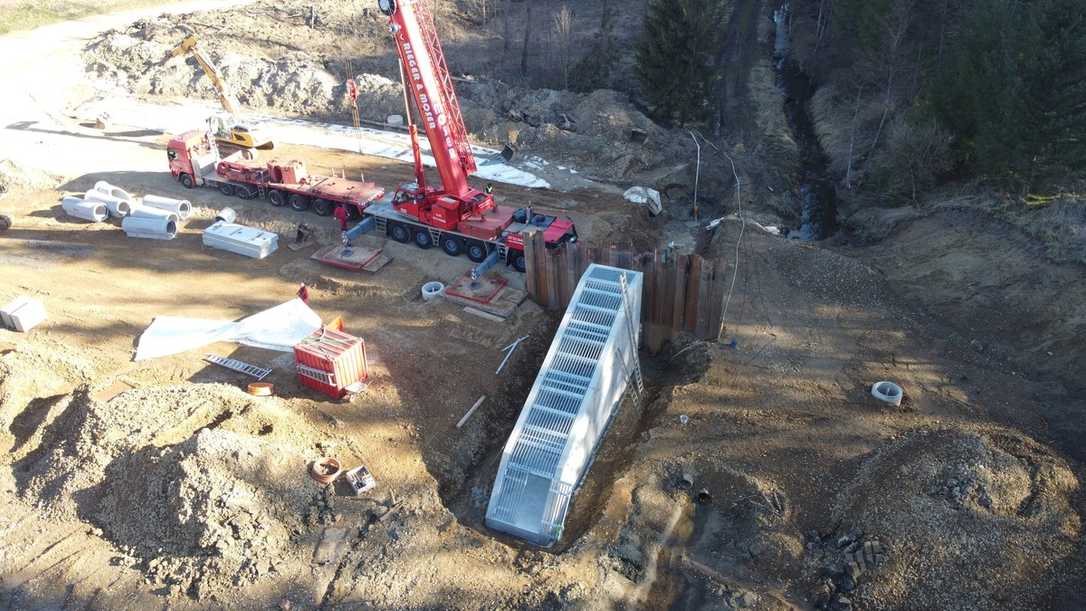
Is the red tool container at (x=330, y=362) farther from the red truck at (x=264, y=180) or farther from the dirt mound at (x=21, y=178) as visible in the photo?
the dirt mound at (x=21, y=178)

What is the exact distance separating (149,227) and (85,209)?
2.65 metres

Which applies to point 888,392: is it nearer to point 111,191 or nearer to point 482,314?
A: point 482,314

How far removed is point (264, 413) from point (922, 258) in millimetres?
19328

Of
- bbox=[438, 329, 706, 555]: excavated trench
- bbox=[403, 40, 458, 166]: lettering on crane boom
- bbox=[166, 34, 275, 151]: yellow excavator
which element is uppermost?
bbox=[403, 40, 458, 166]: lettering on crane boom

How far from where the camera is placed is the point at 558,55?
40.1m

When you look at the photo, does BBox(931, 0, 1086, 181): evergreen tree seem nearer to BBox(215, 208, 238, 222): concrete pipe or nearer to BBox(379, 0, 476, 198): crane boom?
BBox(379, 0, 476, 198): crane boom

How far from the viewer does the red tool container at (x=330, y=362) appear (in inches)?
608

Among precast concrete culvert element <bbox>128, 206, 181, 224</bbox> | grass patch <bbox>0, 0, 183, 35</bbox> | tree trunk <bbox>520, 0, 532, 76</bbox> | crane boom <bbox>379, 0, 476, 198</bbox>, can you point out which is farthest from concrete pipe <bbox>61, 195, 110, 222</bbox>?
grass patch <bbox>0, 0, 183, 35</bbox>

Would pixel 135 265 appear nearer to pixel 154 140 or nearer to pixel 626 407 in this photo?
pixel 154 140

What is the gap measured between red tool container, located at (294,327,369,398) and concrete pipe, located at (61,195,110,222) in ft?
40.2

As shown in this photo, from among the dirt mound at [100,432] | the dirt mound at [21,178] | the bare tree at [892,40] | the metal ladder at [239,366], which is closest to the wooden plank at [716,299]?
the metal ladder at [239,366]

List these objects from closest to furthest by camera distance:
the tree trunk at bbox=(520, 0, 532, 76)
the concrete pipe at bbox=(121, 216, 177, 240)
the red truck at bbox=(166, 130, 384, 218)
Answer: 1. the concrete pipe at bbox=(121, 216, 177, 240)
2. the red truck at bbox=(166, 130, 384, 218)
3. the tree trunk at bbox=(520, 0, 532, 76)

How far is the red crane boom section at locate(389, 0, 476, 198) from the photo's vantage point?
61.9ft

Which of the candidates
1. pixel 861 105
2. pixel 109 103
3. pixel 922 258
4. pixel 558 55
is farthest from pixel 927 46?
pixel 109 103
